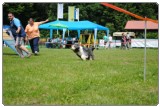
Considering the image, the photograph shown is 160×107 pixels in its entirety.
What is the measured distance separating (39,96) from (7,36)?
7313mm

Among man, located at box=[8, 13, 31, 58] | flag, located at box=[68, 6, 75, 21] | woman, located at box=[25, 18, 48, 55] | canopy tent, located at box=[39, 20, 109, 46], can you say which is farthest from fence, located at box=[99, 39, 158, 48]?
man, located at box=[8, 13, 31, 58]

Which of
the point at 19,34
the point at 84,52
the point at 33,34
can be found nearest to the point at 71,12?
the point at 33,34

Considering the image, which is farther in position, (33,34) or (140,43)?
(140,43)

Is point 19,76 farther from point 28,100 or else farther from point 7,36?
point 7,36

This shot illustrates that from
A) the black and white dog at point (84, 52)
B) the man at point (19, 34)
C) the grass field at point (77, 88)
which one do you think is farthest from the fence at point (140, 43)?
the grass field at point (77, 88)

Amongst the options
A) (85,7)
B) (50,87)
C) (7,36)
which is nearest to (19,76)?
(50,87)

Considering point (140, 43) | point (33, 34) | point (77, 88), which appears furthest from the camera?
point (140, 43)

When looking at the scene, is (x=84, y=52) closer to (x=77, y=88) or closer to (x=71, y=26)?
(x=77, y=88)

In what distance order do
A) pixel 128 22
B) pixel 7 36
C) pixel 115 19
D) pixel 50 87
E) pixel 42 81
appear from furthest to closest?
1. pixel 128 22
2. pixel 115 19
3. pixel 7 36
4. pixel 42 81
5. pixel 50 87

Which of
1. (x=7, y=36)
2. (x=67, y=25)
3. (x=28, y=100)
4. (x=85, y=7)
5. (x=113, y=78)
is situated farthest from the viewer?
(x=85, y=7)

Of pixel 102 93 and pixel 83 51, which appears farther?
pixel 83 51

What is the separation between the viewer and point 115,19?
36438mm

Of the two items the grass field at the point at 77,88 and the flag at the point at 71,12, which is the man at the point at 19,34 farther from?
the flag at the point at 71,12

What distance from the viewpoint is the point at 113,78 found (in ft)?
20.4
